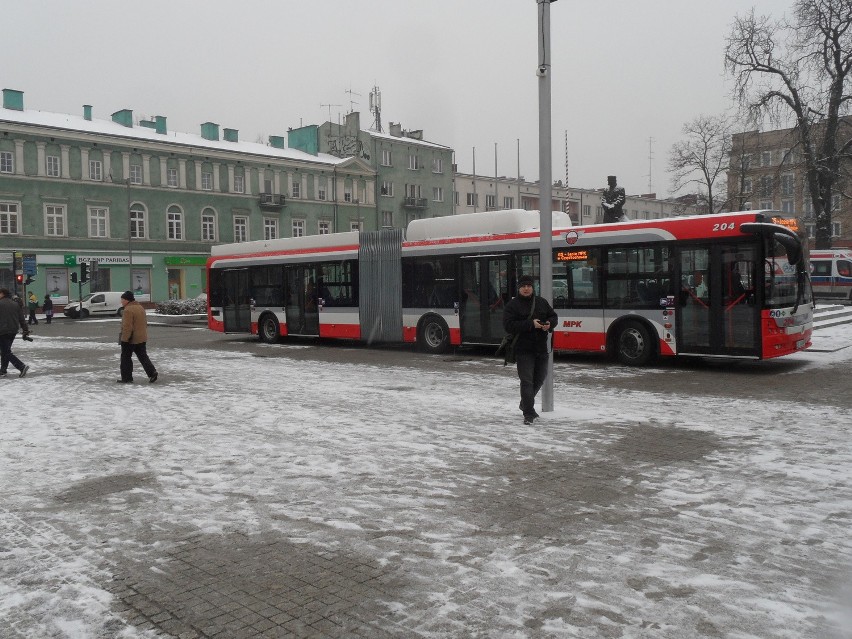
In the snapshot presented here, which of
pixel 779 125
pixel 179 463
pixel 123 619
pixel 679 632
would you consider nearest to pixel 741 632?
pixel 679 632

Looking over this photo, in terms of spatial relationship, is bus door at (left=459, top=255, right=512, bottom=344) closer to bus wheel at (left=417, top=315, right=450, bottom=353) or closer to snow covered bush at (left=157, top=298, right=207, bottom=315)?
bus wheel at (left=417, top=315, right=450, bottom=353)

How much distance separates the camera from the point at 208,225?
59.3m

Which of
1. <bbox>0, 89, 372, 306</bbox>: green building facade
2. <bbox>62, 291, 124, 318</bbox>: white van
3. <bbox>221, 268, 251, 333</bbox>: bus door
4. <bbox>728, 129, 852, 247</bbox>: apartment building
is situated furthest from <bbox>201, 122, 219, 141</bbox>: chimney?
<bbox>221, 268, 251, 333</bbox>: bus door

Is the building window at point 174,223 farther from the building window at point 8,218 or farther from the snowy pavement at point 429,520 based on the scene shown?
the snowy pavement at point 429,520

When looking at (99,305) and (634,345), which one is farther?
(99,305)

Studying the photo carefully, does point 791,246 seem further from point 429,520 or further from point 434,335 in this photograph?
point 429,520

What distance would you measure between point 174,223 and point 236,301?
35520mm

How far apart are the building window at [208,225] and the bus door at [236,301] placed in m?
36.0

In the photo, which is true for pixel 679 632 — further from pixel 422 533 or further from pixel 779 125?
pixel 779 125

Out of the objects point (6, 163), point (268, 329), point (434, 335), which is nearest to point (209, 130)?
point (6, 163)

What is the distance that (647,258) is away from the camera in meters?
15.1

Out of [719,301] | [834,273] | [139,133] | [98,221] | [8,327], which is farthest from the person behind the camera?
[139,133]

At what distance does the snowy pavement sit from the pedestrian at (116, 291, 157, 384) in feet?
10.7

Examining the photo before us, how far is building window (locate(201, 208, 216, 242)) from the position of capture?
2317 inches
